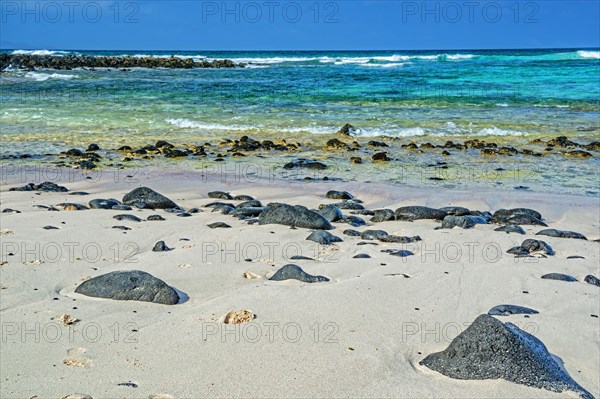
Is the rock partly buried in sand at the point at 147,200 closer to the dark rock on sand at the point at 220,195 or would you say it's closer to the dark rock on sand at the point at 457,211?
the dark rock on sand at the point at 220,195

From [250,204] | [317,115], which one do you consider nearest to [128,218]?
[250,204]

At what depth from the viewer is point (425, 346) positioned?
343cm

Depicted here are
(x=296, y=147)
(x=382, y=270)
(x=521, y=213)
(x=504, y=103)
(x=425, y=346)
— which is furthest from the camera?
(x=504, y=103)

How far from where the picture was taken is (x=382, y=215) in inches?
260

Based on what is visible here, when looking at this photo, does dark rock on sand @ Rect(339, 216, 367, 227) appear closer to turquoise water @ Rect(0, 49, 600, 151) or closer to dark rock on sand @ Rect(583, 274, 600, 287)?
dark rock on sand @ Rect(583, 274, 600, 287)

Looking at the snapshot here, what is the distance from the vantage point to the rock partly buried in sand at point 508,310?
3.92 meters

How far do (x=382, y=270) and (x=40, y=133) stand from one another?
1087 cm

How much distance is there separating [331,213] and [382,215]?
571mm

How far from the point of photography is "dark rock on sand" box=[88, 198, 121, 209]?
6.68 m

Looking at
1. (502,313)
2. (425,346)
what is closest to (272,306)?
(425,346)

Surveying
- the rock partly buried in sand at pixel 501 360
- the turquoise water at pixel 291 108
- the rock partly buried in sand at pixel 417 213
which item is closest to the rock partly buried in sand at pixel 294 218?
the rock partly buried in sand at pixel 417 213

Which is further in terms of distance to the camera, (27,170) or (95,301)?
(27,170)

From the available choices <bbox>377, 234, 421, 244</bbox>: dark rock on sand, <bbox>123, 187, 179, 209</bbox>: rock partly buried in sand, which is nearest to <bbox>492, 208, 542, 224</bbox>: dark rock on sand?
<bbox>377, 234, 421, 244</bbox>: dark rock on sand

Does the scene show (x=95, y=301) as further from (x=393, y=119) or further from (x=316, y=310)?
(x=393, y=119)
